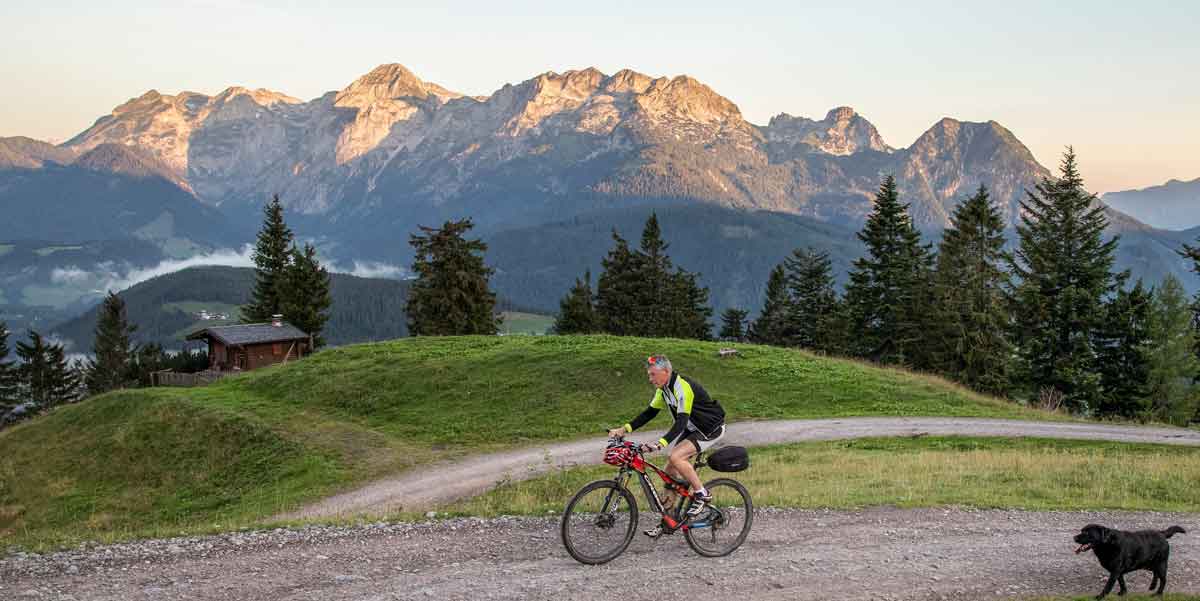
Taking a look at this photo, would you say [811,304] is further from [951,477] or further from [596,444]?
[951,477]

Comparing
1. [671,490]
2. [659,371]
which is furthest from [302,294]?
[659,371]

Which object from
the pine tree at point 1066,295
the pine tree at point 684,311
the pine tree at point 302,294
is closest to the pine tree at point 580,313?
the pine tree at point 684,311

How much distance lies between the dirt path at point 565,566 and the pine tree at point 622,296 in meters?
62.5

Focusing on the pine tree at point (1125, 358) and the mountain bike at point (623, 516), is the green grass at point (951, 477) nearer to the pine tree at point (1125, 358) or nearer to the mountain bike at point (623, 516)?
the mountain bike at point (623, 516)

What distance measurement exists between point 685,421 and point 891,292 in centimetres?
4918

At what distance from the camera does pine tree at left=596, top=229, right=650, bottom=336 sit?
252ft

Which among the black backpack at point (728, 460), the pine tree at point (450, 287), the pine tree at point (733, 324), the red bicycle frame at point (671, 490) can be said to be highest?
the pine tree at point (450, 287)

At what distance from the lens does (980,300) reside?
158 ft

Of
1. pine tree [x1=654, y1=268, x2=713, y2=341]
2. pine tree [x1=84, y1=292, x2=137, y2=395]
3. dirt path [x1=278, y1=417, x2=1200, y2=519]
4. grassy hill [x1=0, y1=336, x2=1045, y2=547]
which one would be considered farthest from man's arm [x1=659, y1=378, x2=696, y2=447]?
pine tree [x1=84, y1=292, x2=137, y2=395]

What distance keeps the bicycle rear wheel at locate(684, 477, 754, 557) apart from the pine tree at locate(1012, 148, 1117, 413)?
39.2m

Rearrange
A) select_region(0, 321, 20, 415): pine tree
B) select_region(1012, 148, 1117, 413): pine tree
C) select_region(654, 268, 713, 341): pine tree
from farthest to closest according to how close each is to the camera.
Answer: select_region(0, 321, 20, 415): pine tree, select_region(654, 268, 713, 341): pine tree, select_region(1012, 148, 1117, 413): pine tree

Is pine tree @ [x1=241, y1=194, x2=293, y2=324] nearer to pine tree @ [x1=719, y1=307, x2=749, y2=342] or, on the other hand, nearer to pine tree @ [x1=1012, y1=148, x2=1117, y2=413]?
pine tree @ [x1=719, y1=307, x2=749, y2=342]

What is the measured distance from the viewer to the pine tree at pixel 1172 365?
47594mm

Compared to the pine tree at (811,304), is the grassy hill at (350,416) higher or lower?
lower
